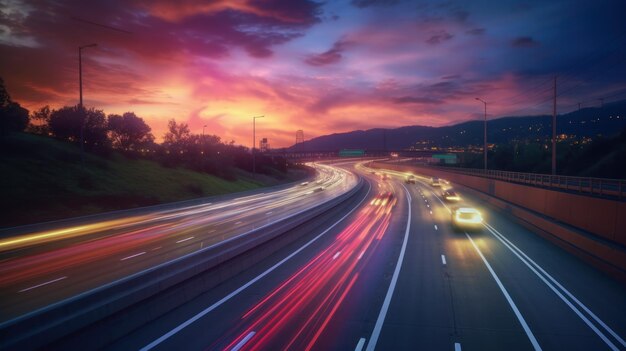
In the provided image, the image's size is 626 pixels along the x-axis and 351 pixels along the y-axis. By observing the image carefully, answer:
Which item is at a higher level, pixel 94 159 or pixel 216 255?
pixel 94 159

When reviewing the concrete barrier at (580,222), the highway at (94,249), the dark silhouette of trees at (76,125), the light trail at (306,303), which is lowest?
the light trail at (306,303)

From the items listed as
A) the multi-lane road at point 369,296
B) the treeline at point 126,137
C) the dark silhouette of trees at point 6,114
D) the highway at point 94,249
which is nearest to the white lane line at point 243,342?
the multi-lane road at point 369,296

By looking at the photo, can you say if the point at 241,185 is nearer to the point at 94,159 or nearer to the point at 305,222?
the point at 94,159

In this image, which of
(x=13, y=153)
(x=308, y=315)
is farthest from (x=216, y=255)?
(x=13, y=153)

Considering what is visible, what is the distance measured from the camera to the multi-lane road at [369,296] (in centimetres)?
1080

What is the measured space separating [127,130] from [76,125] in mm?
21673

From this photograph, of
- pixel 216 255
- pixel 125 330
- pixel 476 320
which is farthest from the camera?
pixel 216 255

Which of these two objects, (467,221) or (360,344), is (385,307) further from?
(467,221)

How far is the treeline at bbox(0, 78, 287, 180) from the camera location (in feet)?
193

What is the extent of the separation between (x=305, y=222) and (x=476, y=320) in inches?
679

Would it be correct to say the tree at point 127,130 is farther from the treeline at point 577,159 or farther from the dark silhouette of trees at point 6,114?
the treeline at point 577,159

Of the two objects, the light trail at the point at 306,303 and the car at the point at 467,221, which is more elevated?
the car at the point at 467,221

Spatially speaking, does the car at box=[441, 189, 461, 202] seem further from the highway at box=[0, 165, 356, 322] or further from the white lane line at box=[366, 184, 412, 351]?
the white lane line at box=[366, 184, 412, 351]

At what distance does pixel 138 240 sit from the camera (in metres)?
24.0
